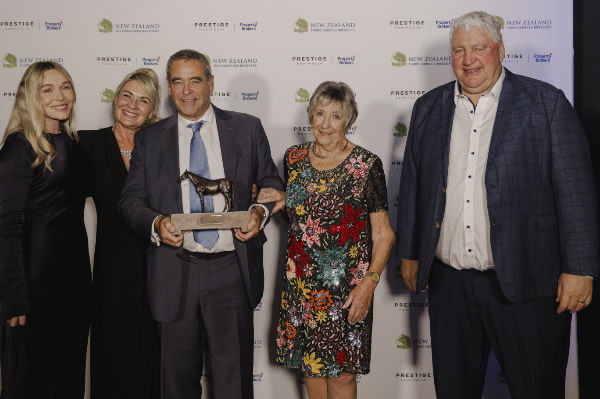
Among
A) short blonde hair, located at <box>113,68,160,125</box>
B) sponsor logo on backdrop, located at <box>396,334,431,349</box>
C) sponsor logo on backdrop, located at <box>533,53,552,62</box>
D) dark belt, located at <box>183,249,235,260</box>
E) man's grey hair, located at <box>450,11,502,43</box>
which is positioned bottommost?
sponsor logo on backdrop, located at <box>396,334,431,349</box>

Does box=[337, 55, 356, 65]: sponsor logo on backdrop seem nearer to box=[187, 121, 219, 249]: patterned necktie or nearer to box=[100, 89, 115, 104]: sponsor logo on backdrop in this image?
box=[187, 121, 219, 249]: patterned necktie

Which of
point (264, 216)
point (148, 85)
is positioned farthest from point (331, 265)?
point (148, 85)

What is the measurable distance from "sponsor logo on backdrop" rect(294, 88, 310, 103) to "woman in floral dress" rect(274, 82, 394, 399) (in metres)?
0.84

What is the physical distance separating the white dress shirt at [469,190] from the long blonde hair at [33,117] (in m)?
1.79

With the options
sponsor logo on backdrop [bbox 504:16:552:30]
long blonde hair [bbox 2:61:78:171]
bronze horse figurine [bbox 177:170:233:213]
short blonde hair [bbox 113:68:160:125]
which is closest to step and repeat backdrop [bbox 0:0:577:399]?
sponsor logo on backdrop [bbox 504:16:552:30]

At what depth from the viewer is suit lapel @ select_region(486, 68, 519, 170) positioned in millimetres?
2037

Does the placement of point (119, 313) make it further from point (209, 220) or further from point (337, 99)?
point (337, 99)

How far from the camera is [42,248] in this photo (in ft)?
8.11

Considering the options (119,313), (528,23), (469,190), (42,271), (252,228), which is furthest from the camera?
(528,23)

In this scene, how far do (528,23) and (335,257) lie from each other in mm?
1954

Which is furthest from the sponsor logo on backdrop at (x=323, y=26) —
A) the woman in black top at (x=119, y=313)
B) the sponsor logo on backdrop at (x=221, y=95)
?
the woman in black top at (x=119, y=313)

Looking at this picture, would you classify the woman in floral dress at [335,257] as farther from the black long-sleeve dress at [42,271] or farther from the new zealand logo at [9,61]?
the new zealand logo at [9,61]

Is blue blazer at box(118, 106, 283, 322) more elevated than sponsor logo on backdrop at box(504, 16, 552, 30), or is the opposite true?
sponsor logo on backdrop at box(504, 16, 552, 30)

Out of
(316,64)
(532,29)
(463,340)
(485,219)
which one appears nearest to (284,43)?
(316,64)
